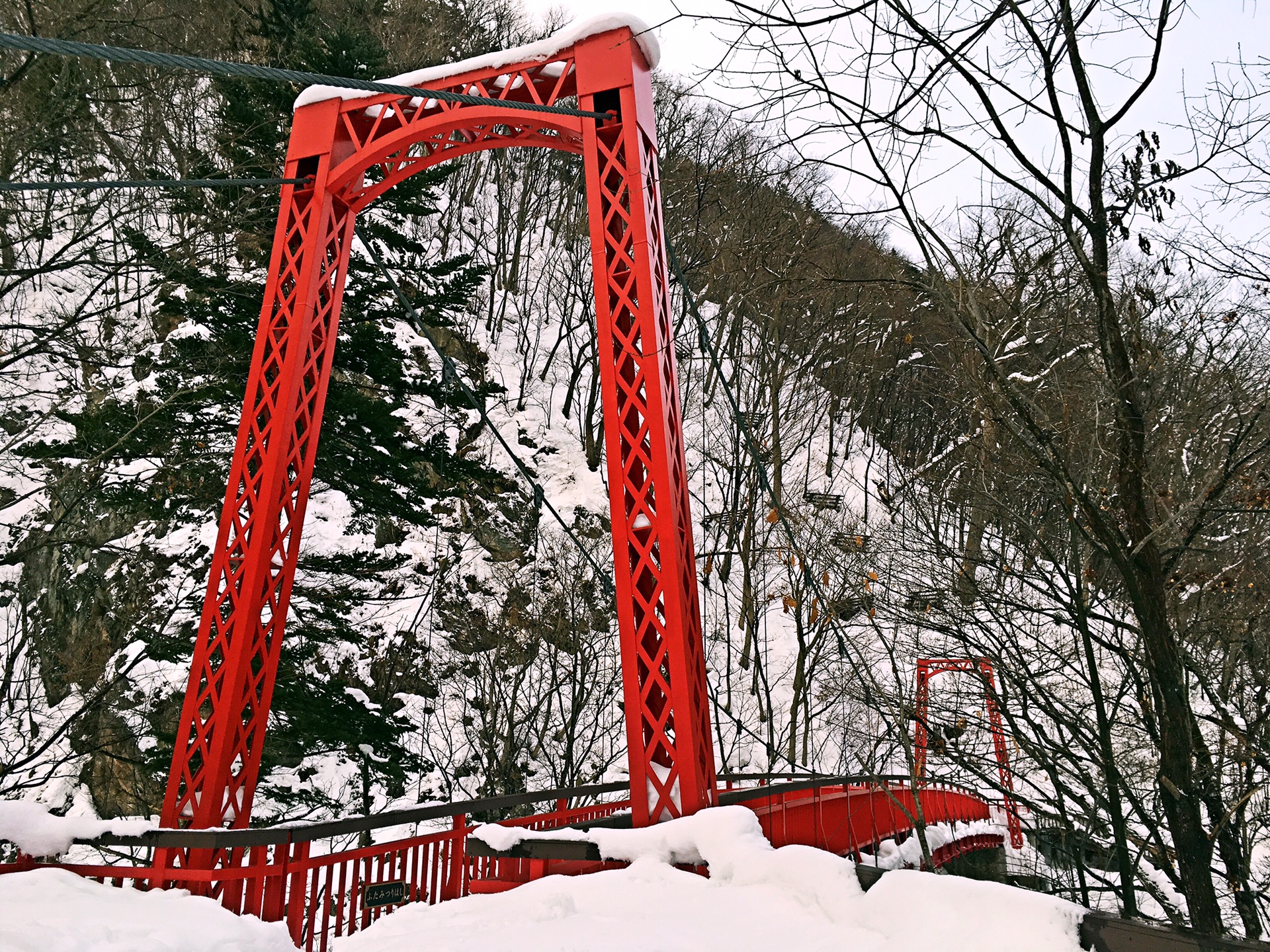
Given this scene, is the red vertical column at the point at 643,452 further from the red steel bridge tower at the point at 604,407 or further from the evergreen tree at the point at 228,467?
the evergreen tree at the point at 228,467

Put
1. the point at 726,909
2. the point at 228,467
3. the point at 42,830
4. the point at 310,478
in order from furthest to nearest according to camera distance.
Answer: the point at 228,467 → the point at 310,478 → the point at 42,830 → the point at 726,909

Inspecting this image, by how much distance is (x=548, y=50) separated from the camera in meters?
6.63

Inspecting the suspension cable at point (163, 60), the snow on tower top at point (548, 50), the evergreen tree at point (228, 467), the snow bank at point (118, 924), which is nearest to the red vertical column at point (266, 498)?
the snow on tower top at point (548, 50)

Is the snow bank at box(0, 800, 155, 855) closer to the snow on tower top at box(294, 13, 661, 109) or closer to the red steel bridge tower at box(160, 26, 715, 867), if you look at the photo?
the red steel bridge tower at box(160, 26, 715, 867)

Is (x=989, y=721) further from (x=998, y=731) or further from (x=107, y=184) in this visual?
(x=107, y=184)

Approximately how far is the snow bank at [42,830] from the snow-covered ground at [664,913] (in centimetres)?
167

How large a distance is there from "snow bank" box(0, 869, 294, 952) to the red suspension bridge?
1.65 m

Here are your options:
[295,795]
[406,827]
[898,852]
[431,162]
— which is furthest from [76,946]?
[406,827]

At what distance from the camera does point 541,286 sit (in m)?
29.6

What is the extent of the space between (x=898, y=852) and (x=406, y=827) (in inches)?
328

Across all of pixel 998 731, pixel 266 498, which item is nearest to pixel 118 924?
A: pixel 266 498

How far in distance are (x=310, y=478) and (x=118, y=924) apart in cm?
495

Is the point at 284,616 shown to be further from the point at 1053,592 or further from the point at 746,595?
the point at 746,595

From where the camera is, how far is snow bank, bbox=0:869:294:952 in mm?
2635
